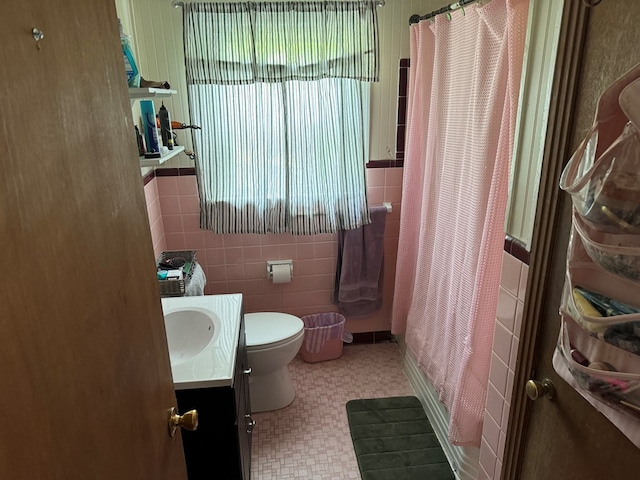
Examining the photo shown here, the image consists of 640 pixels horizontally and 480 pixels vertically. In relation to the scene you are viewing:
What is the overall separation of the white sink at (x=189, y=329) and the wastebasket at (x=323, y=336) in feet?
3.38

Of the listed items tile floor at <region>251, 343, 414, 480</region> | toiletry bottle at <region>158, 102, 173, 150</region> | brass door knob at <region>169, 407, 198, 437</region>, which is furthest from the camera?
tile floor at <region>251, 343, 414, 480</region>

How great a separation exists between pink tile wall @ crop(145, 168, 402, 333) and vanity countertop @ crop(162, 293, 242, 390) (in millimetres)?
686

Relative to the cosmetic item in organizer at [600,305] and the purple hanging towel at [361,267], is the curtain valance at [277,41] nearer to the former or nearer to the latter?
the purple hanging towel at [361,267]

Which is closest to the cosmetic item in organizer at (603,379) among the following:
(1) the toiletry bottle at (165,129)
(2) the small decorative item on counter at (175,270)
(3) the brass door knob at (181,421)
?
(3) the brass door knob at (181,421)

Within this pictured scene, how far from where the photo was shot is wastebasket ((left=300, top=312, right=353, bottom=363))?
9.29 ft

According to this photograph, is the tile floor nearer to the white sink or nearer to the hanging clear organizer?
the white sink

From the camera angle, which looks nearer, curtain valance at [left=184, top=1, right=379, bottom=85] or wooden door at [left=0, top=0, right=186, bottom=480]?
wooden door at [left=0, top=0, right=186, bottom=480]

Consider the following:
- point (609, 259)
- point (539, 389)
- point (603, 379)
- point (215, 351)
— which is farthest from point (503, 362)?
point (215, 351)

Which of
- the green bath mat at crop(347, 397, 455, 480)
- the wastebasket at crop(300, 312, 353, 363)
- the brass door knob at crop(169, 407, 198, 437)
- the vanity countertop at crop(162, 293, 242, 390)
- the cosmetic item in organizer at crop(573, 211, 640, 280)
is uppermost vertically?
the cosmetic item in organizer at crop(573, 211, 640, 280)

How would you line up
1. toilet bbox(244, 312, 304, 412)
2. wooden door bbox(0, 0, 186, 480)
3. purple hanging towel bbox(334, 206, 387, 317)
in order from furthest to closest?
purple hanging towel bbox(334, 206, 387, 317)
toilet bbox(244, 312, 304, 412)
wooden door bbox(0, 0, 186, 480)

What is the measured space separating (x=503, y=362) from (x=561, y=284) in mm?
470

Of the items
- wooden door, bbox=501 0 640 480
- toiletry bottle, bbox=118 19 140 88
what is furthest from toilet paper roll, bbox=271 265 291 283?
wooden door, bbox=501 0 640 480

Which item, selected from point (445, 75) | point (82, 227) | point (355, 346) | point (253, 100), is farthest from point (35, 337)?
point (355, 346)

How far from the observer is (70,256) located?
63 centimetres
